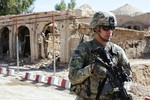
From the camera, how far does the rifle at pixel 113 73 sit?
308 cm

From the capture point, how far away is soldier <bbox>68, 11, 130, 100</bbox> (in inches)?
126

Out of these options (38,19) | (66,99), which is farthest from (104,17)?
(38,19)

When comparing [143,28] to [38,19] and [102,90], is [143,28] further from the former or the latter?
[102,90]

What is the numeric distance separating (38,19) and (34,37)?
1692 millimetres

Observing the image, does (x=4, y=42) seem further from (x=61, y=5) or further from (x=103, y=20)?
(x=61, y=5)

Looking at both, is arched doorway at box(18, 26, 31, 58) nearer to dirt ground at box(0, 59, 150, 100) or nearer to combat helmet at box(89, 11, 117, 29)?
dirt ground at box(0, 59, 150, 100)

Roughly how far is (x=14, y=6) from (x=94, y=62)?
4032 centimetres

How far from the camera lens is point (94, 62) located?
3.12 m

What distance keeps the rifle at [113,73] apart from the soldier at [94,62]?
5 cm

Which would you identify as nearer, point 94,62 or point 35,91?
point 94,62

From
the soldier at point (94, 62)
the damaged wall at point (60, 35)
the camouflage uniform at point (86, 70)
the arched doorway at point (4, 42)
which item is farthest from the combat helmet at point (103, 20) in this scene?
the arched doorway at point (4, 42)

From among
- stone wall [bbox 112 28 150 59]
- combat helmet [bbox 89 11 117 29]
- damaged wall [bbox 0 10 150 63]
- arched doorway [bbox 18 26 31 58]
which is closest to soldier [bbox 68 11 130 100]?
combat helmet [bbox 89 11 117 29]

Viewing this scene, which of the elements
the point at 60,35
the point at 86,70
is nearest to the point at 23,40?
the point at 60,35

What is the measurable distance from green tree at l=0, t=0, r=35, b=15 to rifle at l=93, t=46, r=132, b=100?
38700 mm
